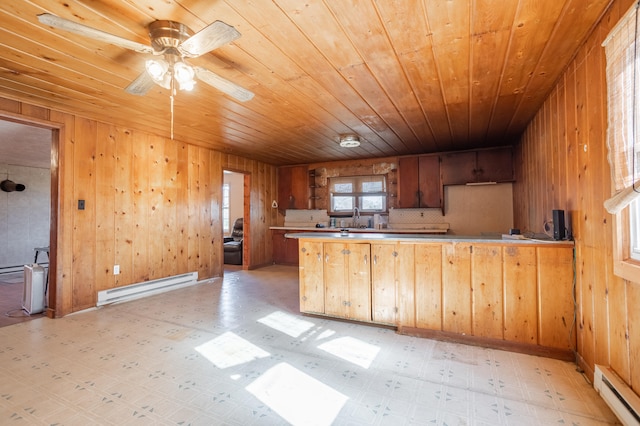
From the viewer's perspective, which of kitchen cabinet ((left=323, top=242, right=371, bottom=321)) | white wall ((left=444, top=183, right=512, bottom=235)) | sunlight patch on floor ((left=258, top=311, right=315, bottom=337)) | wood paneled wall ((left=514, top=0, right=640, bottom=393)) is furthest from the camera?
white wall ((left=444, top=183, right=512, bottom=235))

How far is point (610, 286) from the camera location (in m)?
1.81

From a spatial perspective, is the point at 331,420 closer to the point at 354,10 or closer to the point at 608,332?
the point at 608,332

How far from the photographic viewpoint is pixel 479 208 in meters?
5.54

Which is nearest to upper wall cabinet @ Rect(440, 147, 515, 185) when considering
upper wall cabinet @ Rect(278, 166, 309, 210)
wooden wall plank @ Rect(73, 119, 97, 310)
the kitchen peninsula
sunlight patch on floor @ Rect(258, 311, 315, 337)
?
the kitchen peninsula

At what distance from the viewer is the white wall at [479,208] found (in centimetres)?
537

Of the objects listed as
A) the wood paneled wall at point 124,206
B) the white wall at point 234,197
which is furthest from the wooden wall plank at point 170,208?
the white wall at point 234,197

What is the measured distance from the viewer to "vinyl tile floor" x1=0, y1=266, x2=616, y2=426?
175 cm

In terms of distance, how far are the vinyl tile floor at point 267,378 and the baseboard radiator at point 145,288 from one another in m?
0.59

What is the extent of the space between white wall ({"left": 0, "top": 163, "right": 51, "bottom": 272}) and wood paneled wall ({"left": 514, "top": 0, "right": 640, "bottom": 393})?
402 inches

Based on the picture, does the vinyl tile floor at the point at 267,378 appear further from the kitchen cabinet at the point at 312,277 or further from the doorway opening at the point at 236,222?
the doorway opening at the point at 236,222

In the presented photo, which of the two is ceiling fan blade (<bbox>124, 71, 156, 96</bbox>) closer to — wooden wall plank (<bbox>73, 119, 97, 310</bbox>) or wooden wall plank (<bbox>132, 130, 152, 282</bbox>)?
wooden wall plank (<bbox>73, 119, 97, 310</bbox>)

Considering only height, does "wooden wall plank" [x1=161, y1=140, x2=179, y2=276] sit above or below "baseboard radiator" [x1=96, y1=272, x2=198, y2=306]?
above

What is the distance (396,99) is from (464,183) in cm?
312

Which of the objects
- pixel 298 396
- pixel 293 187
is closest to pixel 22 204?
pixel 293 187
